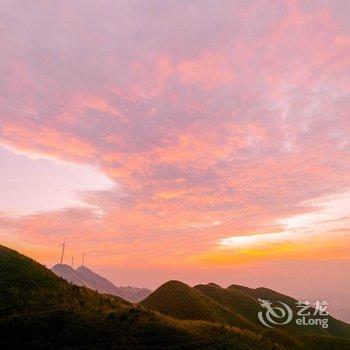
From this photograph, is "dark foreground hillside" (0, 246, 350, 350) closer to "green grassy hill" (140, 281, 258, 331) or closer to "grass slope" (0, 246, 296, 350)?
"grass slope" (0, 246, 296, 350)

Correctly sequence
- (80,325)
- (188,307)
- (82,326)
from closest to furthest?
(82,326) < (80,325) < (188,307)

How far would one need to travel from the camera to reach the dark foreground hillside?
36.1 metres

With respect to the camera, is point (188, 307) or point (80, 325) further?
point (188, 307)

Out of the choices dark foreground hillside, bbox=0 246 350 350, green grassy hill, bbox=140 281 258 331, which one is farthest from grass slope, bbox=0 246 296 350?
green grassy hill, bbox=140 281 258 331

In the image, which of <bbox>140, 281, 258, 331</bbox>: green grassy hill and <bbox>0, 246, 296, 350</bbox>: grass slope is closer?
<bbox>0, 246, 296, 350</bbox>: grass slope

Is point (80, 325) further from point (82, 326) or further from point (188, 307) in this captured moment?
point (188, 307)

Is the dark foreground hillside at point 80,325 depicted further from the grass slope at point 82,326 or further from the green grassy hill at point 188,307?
the green grassy hill at point 188,307

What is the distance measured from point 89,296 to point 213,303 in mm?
48329

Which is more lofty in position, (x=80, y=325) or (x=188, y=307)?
(x=188, y=307)

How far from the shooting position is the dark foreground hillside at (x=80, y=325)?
1420 inches

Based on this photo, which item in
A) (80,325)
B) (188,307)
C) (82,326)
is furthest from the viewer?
(188,307)

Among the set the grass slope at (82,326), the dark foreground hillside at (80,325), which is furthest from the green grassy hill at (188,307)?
the grass slope at (82,326)

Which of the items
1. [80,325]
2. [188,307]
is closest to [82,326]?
[80,325]

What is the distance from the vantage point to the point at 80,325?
3903 cm
